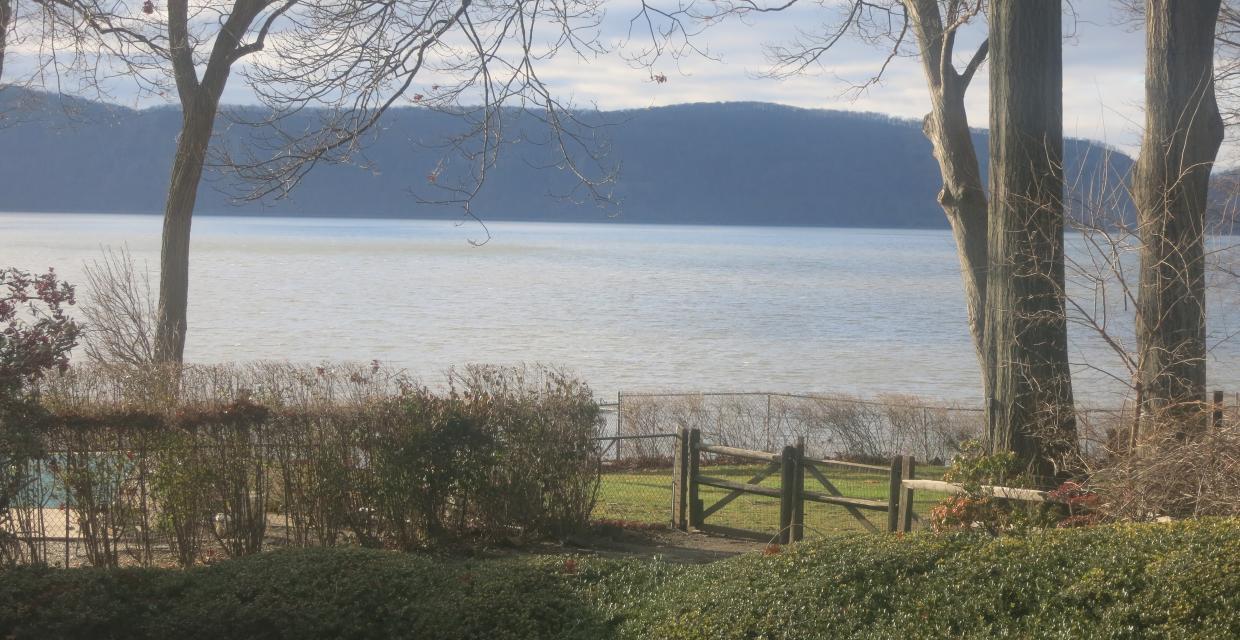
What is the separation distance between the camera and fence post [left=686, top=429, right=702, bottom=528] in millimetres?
14211

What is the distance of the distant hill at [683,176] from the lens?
117 m

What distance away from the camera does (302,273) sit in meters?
89.7

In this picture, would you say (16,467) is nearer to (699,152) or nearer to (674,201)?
(699,152)

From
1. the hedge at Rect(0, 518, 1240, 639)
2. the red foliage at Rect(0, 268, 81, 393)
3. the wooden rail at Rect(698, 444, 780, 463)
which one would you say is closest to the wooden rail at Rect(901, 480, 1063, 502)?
the hedge at Rect(0, 518, 1240, 639)

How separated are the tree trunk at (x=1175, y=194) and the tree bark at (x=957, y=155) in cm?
385

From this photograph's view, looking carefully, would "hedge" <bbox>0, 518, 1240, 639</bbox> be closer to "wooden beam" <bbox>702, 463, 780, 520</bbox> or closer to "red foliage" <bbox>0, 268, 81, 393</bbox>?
"red foliage" <bbox>0, 268, 81, 393</bbox>

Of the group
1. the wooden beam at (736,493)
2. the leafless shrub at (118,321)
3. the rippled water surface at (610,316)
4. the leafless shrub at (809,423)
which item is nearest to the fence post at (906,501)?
the wooden beam at (736,493)

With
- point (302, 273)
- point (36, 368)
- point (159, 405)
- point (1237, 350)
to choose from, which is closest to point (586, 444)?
point (159, 405)

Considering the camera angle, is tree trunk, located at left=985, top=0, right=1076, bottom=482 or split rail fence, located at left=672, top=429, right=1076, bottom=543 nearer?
tree trunk, located at left=985, top=0, right=1076, bottom=482

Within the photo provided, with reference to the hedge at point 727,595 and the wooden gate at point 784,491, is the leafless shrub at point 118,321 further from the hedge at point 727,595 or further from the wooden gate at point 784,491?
the hedge at point 727,595

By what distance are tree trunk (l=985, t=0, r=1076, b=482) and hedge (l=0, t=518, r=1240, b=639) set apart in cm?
427

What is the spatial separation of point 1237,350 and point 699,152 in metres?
87.9

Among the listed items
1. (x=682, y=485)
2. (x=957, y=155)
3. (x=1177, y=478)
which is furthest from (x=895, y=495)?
(x=957, y=155)

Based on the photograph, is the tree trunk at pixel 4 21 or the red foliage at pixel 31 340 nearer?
the red foliage at pixel 31 340
